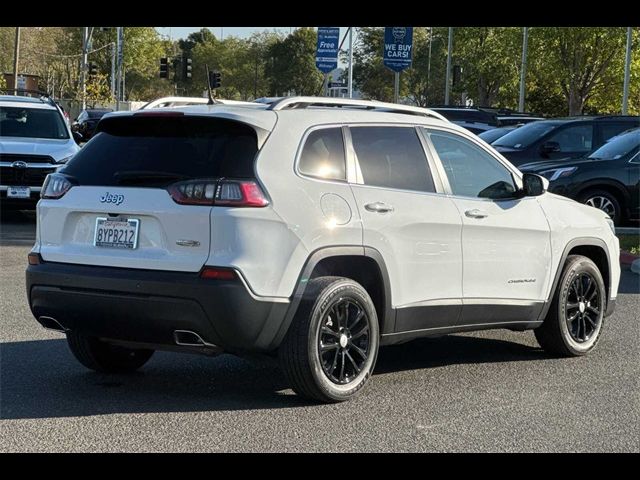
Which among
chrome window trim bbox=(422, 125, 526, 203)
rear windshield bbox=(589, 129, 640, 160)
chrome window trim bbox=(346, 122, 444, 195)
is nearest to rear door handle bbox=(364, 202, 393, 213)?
chrome window trim bbox=(346, 122, 444, 195)

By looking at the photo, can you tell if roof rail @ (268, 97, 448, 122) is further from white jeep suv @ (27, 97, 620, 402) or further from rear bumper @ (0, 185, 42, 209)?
rear bumper @ (0, 185, 42, 209)

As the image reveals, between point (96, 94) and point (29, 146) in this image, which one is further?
point (96, 94)

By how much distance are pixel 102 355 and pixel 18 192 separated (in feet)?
33.0

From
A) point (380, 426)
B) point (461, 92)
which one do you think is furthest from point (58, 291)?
point (461, 92)

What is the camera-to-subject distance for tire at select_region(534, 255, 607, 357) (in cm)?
800

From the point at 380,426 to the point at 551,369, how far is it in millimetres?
2148

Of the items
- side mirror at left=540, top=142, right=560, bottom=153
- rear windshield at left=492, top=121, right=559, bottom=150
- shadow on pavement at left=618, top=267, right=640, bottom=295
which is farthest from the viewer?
rear windshield at left=492, top=121, right=559, bottom=150

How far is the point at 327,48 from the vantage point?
36438mm

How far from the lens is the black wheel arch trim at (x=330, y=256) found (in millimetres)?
6125

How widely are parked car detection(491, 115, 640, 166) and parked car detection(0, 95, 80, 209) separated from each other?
758cm

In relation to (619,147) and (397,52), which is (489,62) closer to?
(397,52)

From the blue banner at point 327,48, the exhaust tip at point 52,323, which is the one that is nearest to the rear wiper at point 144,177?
the exhaust tip at point 52,323

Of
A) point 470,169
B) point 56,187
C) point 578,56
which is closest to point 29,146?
point 56,187
